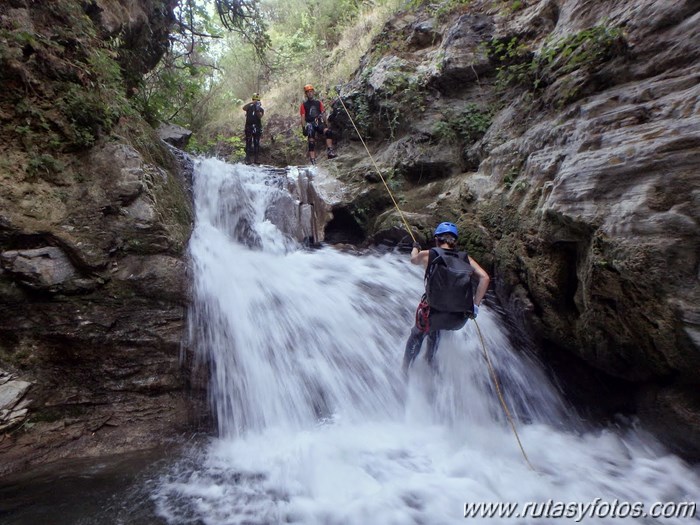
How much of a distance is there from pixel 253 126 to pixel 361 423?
8561 millimetres

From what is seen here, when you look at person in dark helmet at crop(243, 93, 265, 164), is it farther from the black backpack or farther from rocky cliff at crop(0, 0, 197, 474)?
the black backpack

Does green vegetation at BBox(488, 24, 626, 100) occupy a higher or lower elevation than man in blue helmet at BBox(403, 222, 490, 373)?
higher

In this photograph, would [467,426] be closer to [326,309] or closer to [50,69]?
[326,309]

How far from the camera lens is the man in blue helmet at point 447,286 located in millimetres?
3596

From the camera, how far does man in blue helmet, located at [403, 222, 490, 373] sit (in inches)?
142

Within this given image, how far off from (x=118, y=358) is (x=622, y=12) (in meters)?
6.06

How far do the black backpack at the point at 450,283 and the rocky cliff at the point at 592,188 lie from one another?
100 centimetres

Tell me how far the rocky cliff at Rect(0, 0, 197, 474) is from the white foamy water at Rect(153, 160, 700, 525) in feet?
1.65

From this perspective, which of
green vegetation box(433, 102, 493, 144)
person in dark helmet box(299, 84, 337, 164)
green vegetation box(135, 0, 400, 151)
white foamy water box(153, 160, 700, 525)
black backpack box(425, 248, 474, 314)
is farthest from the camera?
green vegetation box(135, 0, 400, 151)

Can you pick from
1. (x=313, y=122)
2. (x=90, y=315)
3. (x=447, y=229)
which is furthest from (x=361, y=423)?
(x=313, y=122)

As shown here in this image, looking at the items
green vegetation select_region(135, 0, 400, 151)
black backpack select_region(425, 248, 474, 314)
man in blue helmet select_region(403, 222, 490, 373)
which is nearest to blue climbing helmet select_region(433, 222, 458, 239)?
man in blue helmet select_region(403, 222, 490, 373)

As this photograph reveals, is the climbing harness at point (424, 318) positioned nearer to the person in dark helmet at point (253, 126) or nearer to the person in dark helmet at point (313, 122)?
the person in dark helmet at point (313, 122)

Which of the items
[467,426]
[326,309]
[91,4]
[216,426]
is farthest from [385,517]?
[91,4]

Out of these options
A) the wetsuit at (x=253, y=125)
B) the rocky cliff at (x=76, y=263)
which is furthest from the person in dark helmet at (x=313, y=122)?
the rocky cliff at (x=76, y=263)
